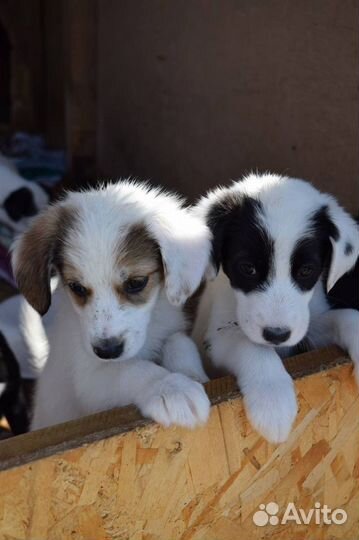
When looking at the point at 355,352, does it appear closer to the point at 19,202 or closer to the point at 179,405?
the point at 179,405

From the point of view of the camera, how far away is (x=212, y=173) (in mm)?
4375

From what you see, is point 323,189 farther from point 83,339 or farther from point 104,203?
point 83,339

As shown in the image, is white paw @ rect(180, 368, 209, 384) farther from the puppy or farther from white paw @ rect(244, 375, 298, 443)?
the puppy

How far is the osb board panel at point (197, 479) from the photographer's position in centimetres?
191

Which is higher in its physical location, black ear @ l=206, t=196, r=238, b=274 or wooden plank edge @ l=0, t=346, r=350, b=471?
black ear @ l=206, t=196, r=238, b=274

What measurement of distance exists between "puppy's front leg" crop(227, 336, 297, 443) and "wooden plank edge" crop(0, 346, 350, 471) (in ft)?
0.14

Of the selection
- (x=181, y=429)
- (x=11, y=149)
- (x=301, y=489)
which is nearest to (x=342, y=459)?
(x=301, y=489)

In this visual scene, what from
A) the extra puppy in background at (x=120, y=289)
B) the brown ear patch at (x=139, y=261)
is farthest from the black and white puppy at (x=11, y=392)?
the brown ear patch at (x=139, y=261)

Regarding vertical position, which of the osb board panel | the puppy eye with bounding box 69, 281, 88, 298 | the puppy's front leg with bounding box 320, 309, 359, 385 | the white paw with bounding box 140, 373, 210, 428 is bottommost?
the osb board panel

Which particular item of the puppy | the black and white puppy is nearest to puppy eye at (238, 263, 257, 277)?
the black and white puppy

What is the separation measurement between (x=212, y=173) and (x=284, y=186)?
6.05 feet

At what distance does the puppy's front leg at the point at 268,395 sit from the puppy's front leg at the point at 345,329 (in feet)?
0.83

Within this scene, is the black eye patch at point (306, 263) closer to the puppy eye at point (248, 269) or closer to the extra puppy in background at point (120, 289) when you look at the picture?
the puppy eye at point (248, 269)

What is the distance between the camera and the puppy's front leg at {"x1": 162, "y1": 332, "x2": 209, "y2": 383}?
7.84ft
